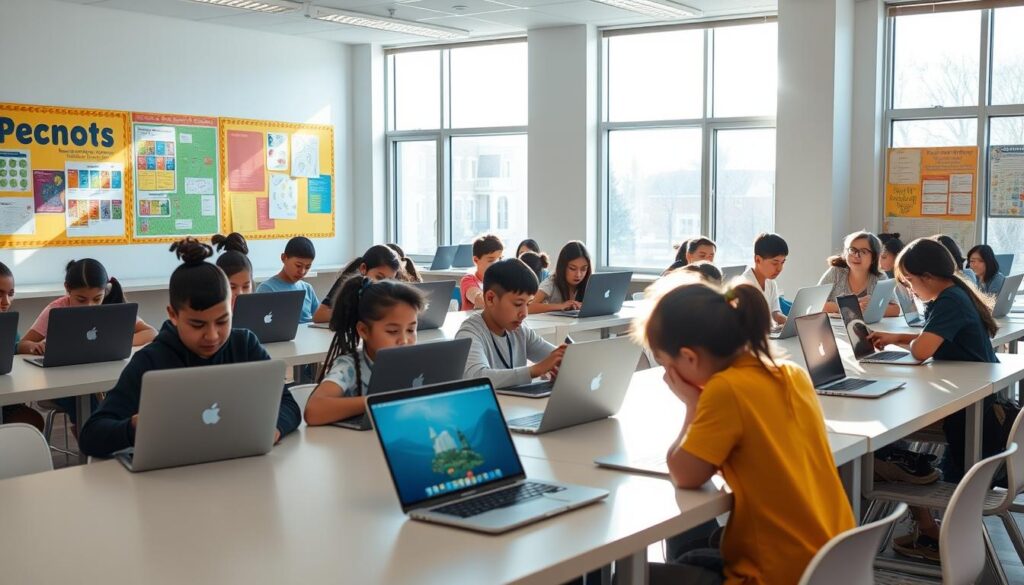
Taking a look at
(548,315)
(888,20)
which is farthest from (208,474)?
(888,20)

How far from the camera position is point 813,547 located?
2.02 m

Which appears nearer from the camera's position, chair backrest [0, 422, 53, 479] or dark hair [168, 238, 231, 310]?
chair backrest [0, 422, 53, 479]

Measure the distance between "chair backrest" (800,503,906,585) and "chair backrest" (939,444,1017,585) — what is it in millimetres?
350

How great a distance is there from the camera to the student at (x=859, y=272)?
6051 millimetres

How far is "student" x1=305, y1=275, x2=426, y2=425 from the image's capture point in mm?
2896

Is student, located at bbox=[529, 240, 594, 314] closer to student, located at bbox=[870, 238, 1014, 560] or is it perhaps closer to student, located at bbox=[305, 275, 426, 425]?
student, located at bbox=[870, 238, 1014, 560]

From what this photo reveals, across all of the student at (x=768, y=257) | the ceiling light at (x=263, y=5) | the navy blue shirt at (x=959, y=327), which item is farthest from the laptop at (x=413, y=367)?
the ceiling light at (x=263, y=5)

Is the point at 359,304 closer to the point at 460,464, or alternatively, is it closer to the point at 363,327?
the point at 363,327

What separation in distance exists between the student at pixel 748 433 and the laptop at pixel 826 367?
1.19m

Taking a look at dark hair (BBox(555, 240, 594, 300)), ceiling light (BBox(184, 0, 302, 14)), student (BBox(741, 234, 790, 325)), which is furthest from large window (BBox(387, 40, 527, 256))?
student (BBox(741, 234, 790, 325))

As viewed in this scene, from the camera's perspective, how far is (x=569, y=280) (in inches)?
242

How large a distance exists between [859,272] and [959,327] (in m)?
2.20

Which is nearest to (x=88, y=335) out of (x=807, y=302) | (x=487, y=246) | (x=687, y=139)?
(x=487, y=246)

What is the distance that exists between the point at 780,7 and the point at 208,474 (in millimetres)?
6452
